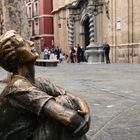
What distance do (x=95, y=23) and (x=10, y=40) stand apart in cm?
3507

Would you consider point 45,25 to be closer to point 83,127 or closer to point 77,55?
point 77,55

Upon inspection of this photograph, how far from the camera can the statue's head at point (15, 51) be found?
2.49 meters

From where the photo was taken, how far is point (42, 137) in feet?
8.00

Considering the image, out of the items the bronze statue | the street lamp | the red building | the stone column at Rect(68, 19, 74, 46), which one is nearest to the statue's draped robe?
the bronze statue

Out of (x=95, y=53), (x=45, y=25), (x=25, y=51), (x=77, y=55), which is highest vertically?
(x=45, y=25)

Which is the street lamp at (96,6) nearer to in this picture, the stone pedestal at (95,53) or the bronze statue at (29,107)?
the stone pedestal at (95,53)

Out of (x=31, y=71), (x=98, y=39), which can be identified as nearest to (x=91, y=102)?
(x=31, y=71)

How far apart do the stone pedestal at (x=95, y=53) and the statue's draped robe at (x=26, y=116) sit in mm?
30816

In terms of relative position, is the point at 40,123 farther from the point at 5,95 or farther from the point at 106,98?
the point at 106,98

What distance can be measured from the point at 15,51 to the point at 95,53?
103ft

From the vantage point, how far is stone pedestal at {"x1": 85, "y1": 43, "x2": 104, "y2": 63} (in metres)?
33.6

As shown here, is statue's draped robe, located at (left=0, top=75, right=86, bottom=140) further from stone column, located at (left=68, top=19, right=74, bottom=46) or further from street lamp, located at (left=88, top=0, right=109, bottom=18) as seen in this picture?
stone column, located at (left=68, top=19, right=74, bottom=46)

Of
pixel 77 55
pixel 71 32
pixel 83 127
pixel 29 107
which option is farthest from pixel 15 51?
pixel 71 32

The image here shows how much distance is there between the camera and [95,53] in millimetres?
33656
